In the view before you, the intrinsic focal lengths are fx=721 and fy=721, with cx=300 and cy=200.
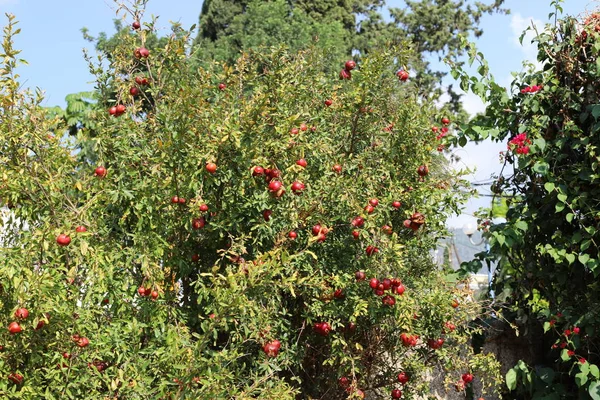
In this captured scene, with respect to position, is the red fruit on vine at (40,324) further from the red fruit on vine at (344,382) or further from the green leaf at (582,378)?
the green leaf at (582,378)

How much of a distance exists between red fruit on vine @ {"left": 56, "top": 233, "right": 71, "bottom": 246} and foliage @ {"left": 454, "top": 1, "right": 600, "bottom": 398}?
2393mm

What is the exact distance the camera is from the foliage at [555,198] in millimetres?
3867

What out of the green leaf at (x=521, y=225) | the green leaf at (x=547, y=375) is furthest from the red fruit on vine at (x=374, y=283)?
the green leaf at (x=547, y=375)

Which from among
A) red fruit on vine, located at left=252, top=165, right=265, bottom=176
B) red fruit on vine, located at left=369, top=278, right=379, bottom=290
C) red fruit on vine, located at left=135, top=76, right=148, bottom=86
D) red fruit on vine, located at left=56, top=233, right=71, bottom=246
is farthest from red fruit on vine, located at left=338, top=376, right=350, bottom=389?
red fruit on vine, located at left=135, top=76, right=148, bottom=86

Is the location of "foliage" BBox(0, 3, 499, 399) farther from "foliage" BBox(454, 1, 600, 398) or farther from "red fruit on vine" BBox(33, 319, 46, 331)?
"foliage" BBox(454, 1, 600, 398)

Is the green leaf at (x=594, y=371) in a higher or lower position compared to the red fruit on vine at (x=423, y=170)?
lower

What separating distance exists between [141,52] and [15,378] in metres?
1.68

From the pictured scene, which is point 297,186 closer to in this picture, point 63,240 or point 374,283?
point 374,283

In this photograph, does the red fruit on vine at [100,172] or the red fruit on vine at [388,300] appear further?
the red fruit on vine at [388,300]

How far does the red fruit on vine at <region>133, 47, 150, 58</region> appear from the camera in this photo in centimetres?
363

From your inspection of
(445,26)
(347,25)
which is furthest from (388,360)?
(445,26)

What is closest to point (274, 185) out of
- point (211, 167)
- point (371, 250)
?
point (211, 167)

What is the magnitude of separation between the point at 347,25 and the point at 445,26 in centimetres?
296

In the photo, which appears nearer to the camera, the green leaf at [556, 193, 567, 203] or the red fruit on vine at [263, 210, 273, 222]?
the red fruit on vine at [263, 210, 273, 222]
